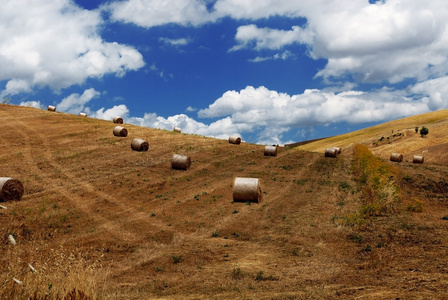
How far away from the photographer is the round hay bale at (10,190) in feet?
69.0

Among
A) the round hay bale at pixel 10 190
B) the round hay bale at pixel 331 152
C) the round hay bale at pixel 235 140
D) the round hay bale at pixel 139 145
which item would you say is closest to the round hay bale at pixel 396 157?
the round hay bale at pixel 331 152

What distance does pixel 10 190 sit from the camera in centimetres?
2139

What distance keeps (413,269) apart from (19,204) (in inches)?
833

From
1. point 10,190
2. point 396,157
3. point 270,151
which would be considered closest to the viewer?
point 10,190

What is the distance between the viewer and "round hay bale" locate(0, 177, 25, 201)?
A: 69.0 ft

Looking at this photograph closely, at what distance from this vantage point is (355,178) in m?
32.1

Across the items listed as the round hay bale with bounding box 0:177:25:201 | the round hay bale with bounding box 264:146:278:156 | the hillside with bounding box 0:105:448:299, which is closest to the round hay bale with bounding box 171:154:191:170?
the hillside with bounding box 0:105:448:299

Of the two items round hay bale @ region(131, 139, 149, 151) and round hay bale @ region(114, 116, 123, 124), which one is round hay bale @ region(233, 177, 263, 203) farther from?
round hay bale @ region(114, 116, 123, 124)

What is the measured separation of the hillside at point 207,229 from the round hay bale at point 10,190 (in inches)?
21.9

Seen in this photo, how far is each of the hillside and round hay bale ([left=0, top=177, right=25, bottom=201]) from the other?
56cm

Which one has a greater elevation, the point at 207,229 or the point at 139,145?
the point at 139,145

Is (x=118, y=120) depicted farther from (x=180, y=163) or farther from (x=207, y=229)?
(x=207, y=229)

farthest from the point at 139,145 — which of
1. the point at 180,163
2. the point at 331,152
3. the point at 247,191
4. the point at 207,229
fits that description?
the point at 331,152

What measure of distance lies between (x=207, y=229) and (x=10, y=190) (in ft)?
43.7
